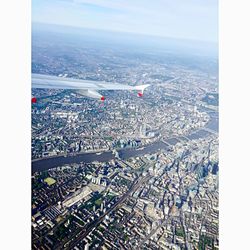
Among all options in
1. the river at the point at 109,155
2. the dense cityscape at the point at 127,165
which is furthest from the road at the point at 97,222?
the river at the point at 109,155

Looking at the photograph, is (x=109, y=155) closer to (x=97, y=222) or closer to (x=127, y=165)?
(x=127, y=165)

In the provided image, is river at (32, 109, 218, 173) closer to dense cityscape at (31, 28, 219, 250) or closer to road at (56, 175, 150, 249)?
dense cityscape at (31, 28, 219, 250)

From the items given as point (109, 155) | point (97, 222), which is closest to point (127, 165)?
point (109, 155)

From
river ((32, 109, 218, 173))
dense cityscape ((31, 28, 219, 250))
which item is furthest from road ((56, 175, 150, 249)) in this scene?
river ((32, 109, 218, 173))

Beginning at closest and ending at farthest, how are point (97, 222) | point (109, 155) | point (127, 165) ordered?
point (97, 222) < point (127, 165) < point (109, 155)

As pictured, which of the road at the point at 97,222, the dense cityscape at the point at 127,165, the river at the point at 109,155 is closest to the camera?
the road at the point at 97,222

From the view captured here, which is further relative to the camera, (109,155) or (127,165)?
(109,155)

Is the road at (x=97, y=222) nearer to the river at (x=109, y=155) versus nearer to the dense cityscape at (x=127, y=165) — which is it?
the dense cityscape at (x=127, y=165)
